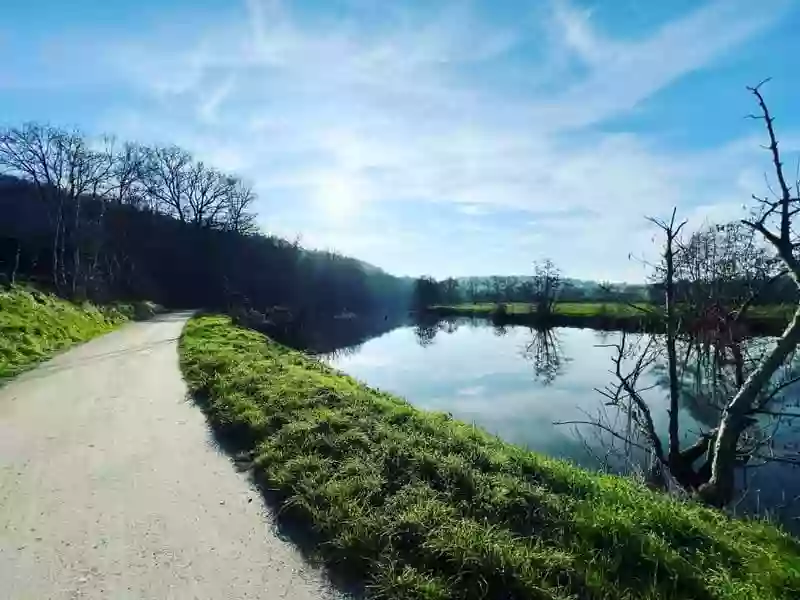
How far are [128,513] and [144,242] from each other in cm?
4630

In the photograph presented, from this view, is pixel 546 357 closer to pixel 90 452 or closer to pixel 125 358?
pixel 125 358

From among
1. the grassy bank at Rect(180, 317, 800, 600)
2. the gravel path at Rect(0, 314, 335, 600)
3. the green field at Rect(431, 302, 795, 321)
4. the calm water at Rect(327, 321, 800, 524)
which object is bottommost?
the calm water at Rect(327, 321, 800, 524)

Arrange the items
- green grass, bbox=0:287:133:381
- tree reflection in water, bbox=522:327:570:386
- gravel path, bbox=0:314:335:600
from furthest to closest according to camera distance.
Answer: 1. tree reflection in water, bbox=522:327:570:386
2. green grass, bbox=0:287:133:381
3. gravel path, bbox=0:314:335:600

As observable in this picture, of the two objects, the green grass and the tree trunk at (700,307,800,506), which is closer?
the tree trunk at (700,307,800,506)

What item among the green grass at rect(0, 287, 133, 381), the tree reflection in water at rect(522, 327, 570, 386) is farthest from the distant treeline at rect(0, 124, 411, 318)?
the tree reflection in water at rect(522, 327, 570, 386)

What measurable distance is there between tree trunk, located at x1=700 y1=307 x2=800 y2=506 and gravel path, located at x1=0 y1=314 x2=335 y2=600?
568cm

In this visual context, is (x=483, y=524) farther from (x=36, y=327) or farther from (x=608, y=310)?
(x=608, y=310)

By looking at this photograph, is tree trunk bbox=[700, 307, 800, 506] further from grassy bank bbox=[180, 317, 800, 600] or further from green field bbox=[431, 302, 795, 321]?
green field bbox=[431, 302, 795, 321]

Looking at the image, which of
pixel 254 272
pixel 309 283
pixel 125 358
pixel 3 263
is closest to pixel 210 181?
pixel 254 272

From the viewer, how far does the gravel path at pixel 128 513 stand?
343 cm

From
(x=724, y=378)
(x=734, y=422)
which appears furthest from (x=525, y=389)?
(x=734, y=422)

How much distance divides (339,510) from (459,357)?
21974 mm

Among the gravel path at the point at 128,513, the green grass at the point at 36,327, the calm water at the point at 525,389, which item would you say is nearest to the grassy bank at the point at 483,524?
A: the gravel path at the point at 128,513

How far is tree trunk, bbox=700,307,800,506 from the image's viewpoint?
20.3ft
